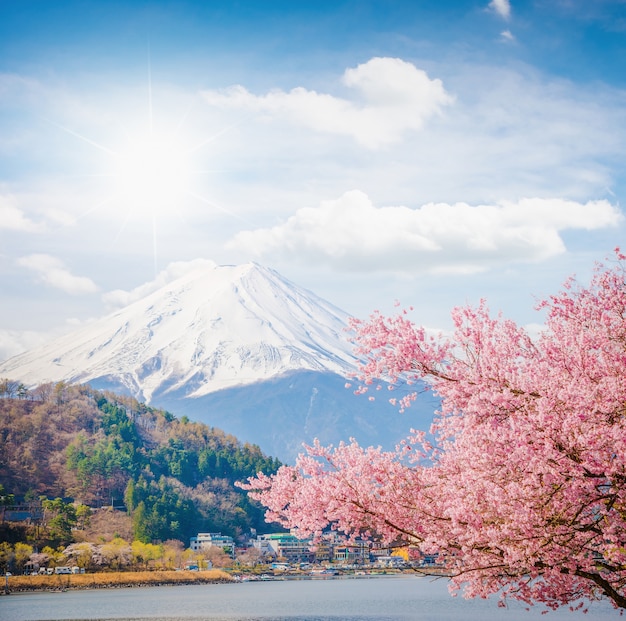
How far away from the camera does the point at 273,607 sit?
7288 centimetres

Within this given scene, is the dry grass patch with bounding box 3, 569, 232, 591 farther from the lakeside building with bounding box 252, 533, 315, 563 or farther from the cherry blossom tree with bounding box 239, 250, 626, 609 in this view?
the cherry blossom tree with bounding box 239, 250, 626, 609

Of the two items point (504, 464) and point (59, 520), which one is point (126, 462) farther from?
point (504, 464)

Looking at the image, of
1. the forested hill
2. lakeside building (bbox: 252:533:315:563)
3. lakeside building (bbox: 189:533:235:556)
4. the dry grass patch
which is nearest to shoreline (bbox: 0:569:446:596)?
the dry grass patch

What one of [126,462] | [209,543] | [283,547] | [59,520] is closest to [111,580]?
[59,520]

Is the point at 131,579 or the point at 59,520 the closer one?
the point at 131,579

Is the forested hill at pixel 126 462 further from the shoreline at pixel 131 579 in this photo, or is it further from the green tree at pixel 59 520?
the shoreline at pixel 131 579

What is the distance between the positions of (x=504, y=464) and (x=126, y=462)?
162 metres

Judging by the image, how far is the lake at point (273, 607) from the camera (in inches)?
2384

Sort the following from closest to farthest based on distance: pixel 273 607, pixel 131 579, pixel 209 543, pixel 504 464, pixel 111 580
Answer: pixel 504 464 < pixel 273 607 < pixel 111 580 < pixel 131 579 < pixel 209 543

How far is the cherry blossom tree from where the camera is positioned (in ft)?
27.0

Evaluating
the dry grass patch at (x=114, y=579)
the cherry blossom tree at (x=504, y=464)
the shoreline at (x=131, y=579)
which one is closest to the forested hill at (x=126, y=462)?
the dry grass patch at (x=114, y=579)

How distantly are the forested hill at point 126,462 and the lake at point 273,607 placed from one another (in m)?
41.7

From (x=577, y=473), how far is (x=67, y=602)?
281ft

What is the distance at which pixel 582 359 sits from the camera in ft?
29.2
